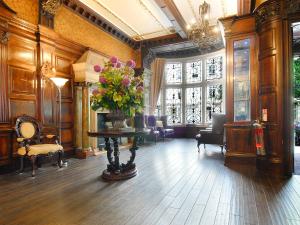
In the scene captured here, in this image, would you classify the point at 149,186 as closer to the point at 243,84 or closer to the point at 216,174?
the point at 216,174

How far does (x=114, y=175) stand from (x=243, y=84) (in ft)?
10.6

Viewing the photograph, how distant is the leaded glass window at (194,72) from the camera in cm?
950

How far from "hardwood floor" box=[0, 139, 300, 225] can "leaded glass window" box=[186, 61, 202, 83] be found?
20.7ft

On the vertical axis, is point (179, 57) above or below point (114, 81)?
above

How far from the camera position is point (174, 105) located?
32.7 ft

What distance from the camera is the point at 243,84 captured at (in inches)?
172

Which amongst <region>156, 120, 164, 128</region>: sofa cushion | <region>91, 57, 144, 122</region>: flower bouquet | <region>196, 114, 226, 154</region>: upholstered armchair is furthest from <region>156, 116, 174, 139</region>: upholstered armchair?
<region>91, 57, 144, 122</region>: flower bouquet

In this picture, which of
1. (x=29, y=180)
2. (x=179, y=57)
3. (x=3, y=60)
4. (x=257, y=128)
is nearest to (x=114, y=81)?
(x=29, y=180)

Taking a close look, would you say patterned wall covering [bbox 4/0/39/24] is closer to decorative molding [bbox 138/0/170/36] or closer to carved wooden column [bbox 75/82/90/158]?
carved wooden column [bbox 75/82/90/158]

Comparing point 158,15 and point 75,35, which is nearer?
point 75,35

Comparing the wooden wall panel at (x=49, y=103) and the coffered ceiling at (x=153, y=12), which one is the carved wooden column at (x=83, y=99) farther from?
the coffered ceiling at (x=153, y=12)

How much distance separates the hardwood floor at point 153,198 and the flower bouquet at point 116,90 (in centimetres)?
121

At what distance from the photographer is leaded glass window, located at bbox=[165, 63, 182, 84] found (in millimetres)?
9945

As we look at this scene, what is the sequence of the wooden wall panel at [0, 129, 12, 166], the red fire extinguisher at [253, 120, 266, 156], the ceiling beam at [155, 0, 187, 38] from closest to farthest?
the red fire extinguisher at [253, 120, 266, 156]
the wooden wall panel at [0, 129, 12, 166]
the ceiling beam at [155, 0, 187, 38]
